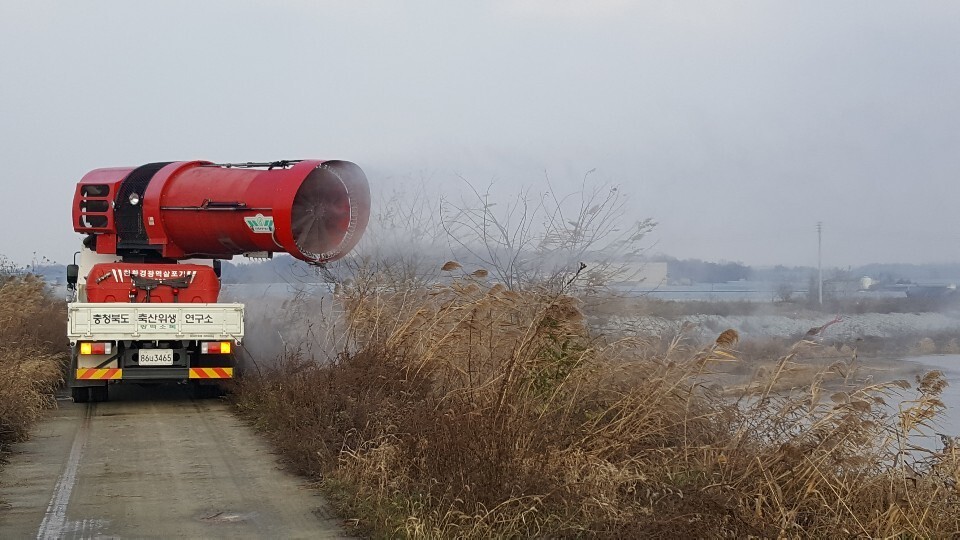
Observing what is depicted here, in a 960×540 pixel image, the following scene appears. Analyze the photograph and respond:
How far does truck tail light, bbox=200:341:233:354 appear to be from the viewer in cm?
1462

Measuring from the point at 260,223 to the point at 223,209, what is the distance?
78 centimetres

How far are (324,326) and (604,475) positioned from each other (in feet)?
24.9

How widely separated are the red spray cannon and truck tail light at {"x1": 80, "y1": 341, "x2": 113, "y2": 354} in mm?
1681

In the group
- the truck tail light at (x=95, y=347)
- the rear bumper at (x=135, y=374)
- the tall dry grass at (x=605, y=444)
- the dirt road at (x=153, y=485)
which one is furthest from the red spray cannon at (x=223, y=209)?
the tall dry grass at (x=605, y=444)

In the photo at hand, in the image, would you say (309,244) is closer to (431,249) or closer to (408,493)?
(431,249)

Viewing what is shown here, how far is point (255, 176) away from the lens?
46.2 feet

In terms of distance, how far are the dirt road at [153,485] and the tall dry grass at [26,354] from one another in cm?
32

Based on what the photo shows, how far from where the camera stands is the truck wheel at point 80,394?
15180 mm

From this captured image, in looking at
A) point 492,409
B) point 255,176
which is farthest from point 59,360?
point 492,409

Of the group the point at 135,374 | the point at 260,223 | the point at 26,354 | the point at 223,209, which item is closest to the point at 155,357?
the point at 135,374

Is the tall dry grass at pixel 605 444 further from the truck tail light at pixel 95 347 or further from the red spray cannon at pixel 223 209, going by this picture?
the truck tail light at pixel 95 347

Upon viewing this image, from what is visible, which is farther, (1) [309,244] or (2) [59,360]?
(2) [59,360]

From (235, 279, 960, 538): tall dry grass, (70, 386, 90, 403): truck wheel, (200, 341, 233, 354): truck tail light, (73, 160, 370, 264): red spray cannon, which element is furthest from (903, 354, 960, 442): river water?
(70, 386, 90, 403): truck wheel

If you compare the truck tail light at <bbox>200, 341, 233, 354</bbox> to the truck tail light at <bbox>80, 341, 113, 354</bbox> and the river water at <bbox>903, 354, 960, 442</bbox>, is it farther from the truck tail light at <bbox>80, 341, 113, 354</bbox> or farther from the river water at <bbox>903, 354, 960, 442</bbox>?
the river water at <bbox>903, 354, 960, 442</bbox>
